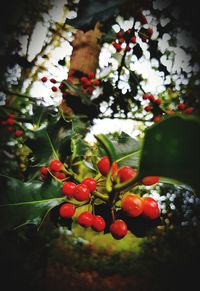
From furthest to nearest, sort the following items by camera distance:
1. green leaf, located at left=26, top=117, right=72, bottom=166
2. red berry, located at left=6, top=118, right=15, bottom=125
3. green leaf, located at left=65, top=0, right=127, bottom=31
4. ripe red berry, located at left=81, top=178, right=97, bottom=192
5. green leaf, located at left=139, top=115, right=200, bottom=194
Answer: red berry, located at left=6, top=118, right=15, bottom=125, green leaf, located at left=26, top=117, right=72, bottom=166, green leaf, located at left=65, top=0, right=127, bottom=31, ripe red berry, located at left=81, top=178, right=97, bottom=192, green leaf, located at left=139, top=115, right=200, bottom=194

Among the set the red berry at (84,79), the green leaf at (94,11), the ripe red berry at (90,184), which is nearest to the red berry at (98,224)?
the ripe red berry at (90,184)

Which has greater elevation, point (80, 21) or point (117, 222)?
point (80, 21)

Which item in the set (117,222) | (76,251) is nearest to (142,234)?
(117,222)

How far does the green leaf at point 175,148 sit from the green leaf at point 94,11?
633 millimetres

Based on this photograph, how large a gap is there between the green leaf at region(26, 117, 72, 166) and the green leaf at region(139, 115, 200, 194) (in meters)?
0.60

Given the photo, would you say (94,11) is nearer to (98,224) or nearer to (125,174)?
(125,174)

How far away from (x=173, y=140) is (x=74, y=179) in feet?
1.94

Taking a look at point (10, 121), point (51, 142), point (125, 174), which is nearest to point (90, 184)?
point (125, 174)

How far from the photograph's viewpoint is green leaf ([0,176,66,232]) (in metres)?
0.74

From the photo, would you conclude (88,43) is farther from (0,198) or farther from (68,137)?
(0,198)

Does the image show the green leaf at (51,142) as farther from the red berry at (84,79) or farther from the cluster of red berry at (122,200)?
the red berry at (84,79)

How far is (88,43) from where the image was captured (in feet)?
8.54

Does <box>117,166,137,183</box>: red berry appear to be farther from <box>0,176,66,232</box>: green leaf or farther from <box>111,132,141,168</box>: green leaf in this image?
<box>0,176,66,232</box>: green leaf

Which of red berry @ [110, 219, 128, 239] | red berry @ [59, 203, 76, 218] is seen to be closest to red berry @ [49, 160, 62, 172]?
red berry @ [59, 203, 76, 218]
